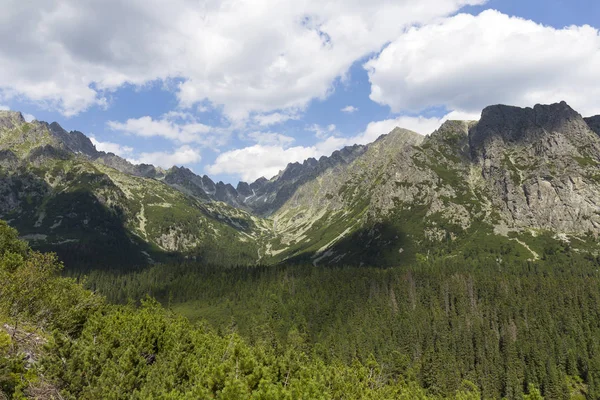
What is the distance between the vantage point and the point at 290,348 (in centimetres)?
5078

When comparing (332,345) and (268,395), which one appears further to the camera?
(332,345)

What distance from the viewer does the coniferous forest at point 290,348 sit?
99.6ft

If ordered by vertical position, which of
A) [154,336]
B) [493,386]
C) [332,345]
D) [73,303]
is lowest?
[493,386]

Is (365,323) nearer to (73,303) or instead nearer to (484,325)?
(484,325)

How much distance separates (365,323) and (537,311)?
90.4 metres

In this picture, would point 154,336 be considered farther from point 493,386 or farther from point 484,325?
point 484,325

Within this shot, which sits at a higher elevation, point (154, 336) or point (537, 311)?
point (154, 336)

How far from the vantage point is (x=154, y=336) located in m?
48.0

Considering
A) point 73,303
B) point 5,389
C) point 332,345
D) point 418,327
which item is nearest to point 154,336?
point 73,303

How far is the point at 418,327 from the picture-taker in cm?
18050

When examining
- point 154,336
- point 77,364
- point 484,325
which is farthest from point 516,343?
point 77,364

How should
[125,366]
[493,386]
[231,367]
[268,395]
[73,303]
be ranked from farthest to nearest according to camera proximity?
[493,386], [73,303], [125,366], [231,367], [268,395]

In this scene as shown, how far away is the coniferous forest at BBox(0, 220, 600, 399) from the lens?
3034 cm

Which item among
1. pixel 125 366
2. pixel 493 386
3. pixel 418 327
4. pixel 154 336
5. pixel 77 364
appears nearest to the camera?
pixel 77 364
